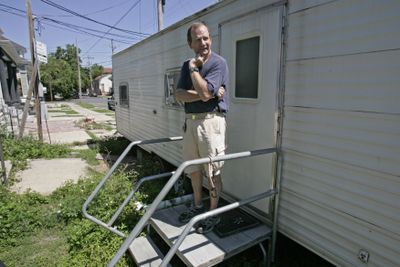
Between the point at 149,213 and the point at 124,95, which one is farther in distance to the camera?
the point at 124,95

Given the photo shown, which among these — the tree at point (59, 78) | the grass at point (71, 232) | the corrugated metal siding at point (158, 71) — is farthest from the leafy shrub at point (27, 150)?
the tree at point (59, 78)

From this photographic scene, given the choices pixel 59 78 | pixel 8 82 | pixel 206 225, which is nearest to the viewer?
pixel 206 225

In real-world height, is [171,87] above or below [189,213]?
above

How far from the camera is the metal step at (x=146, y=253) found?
7.73 ft

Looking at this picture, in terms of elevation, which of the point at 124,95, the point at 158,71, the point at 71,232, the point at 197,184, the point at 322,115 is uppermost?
the point at 158,71

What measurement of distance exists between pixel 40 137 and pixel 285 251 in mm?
7859

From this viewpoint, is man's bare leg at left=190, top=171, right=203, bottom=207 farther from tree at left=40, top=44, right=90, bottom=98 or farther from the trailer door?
tree at left=40, top=44, right=90, bottom=98

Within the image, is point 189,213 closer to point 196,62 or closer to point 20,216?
point 196,62

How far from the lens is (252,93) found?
2.55 m

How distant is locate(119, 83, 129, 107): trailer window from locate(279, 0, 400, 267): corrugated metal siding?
5257 millimetres

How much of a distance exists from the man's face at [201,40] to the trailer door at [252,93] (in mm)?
505

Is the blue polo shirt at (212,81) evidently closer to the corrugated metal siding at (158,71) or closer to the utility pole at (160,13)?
the corrugated metal siding at (158,71)

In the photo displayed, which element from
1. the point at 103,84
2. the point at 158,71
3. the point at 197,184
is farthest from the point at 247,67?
the point at 103,84

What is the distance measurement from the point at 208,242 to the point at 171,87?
8.59ft
